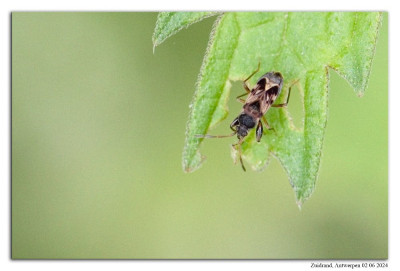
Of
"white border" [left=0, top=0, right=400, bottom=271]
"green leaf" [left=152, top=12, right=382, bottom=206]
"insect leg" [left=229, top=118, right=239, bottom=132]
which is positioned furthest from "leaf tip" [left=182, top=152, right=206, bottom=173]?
"white border" [left=0, top=0, right=400, bottom=271]

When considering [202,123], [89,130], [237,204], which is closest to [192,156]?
[202,123]

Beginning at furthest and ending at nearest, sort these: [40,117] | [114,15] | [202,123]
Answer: [40,117]
[114,15]
[202,123]

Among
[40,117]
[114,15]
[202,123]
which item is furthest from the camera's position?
[40,117]

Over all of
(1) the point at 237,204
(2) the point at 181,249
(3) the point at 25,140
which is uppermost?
(3) the point at 25,140

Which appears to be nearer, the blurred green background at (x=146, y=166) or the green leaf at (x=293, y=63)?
the green leaf at (x=293, y=63)

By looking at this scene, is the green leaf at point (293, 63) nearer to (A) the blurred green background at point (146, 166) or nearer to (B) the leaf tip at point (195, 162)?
(B) the leaf tip at point (195, 162)

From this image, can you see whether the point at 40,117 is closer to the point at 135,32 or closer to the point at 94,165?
the point at 94,165
